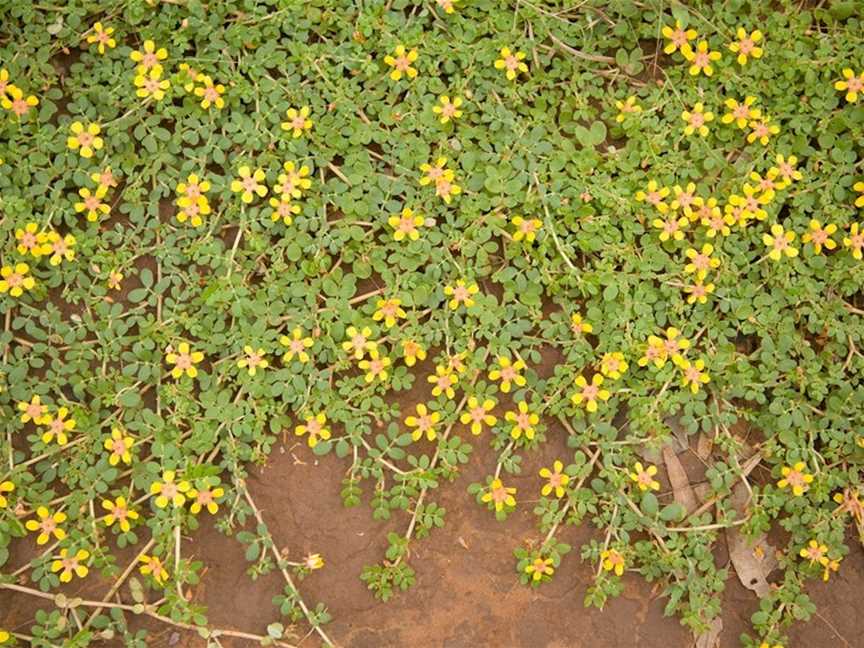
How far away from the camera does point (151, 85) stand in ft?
9.93

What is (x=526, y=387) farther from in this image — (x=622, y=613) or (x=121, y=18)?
(x=121, y=18)

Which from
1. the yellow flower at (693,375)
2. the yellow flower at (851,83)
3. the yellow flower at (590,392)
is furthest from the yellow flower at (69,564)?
the yellow flower at (851,83)

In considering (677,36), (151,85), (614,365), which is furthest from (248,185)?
(677,36)

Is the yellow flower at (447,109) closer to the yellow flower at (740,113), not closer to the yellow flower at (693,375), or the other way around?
the yellow flower at (740,113)

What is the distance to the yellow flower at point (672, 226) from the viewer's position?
120 inches

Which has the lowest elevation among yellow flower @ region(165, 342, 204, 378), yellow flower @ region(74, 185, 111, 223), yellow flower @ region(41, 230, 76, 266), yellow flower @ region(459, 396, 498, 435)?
yellow flower @ region(459, 396, 498, 435)

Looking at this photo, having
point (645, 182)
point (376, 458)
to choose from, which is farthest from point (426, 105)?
point (376, 458)

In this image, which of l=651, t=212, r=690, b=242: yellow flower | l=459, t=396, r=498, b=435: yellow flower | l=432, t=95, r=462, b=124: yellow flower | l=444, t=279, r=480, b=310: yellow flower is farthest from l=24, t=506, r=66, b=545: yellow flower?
l=651, t=212, r=690, b=242: yellow flower

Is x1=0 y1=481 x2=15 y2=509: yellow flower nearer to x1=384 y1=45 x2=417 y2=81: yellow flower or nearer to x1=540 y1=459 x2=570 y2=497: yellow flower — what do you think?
x1=540 y1=459 x2=570 y2=497: yellow flower

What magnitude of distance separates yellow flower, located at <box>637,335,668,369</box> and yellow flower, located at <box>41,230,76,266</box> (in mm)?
1971

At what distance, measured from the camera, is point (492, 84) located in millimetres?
3162

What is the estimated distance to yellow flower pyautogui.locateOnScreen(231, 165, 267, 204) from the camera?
298 centimetres

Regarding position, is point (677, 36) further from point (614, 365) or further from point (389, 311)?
point (389, 311)

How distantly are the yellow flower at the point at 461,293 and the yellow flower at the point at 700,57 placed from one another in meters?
1.12
